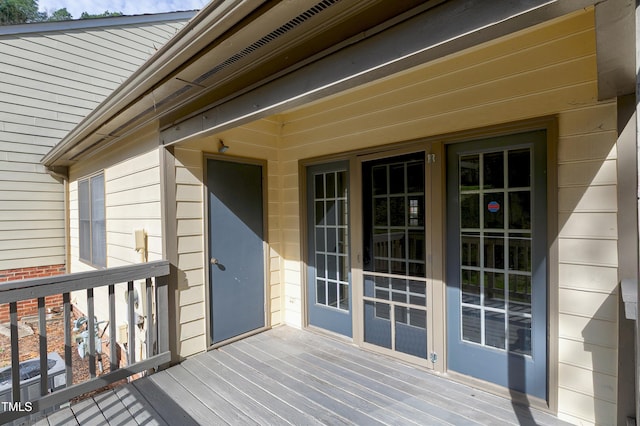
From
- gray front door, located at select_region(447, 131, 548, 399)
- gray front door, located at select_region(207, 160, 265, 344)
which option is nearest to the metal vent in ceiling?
gray front door, located at select_region(207, 160, 265, 344)

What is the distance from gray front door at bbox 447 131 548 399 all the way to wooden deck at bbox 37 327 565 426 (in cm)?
30

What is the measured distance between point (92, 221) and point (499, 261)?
222 inches

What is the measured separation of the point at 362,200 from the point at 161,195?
6.60 ft

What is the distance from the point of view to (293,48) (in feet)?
5.93

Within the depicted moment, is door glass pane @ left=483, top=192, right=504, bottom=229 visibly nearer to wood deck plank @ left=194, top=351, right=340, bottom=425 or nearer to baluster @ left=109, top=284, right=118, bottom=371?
wood deck plank @ left=194, top=351, right=340, bottom=425

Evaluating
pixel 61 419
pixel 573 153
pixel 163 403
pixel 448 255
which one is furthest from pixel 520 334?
pixel 61 419

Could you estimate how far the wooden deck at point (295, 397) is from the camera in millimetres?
2221

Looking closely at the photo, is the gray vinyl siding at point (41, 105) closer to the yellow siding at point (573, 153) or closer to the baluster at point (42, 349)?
the baluster at point (42, 349)

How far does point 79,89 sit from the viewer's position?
6059mm

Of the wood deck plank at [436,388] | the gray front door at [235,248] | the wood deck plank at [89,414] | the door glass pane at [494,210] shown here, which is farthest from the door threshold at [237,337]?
the door glass pane at [494,210]

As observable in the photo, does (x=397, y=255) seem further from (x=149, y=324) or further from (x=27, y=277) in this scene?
(x=27, y=277)

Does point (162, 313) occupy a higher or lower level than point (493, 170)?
lower

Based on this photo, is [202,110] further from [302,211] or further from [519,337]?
[519,337]

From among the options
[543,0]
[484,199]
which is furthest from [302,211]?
[543,0]
